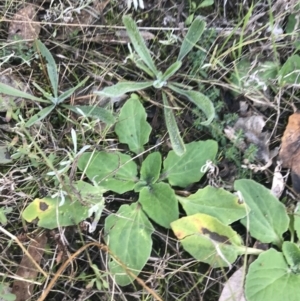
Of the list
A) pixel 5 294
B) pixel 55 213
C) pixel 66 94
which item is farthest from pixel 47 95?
pixel 5 294

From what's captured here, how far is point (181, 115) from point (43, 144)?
0.38 meters

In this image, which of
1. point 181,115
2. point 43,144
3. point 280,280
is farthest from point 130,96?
point 280,280

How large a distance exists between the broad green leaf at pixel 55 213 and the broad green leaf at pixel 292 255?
508 mm

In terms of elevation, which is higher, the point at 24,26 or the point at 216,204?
the point at 24,26

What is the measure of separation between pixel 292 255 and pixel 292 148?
0.91 ft

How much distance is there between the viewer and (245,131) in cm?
144

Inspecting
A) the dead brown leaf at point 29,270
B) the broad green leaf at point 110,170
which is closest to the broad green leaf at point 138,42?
the broad green leaf at point 110,170

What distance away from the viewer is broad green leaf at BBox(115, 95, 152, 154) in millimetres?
1419

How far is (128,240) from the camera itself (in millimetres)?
1359

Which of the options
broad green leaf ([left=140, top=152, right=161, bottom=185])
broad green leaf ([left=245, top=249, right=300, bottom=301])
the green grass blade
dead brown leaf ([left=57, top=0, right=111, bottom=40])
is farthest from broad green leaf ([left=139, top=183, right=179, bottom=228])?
dead brown leaf ([left=57, top=0, right=111, bottom=40])

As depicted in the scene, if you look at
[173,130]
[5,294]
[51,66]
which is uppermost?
[51,66]

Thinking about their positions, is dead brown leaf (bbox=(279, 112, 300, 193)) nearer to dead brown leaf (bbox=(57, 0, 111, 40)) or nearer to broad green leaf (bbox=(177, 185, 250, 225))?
broad green leaf (bbox=(177, 185, 250, 225))

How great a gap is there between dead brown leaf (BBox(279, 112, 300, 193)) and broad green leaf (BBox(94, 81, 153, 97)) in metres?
0.38

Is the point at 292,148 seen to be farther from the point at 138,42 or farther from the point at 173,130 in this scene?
the point at 138,42
